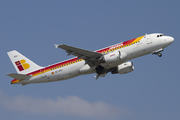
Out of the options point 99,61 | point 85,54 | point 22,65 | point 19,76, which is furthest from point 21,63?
point 99,61

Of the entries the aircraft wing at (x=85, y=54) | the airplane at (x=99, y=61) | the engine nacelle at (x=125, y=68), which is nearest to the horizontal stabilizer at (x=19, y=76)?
the airplane at (x=99, y=61)

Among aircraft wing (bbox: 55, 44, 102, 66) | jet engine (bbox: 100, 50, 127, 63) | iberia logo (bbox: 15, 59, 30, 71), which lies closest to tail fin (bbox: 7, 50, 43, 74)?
iberia logo (bbox: 15, 59, 30, 71)

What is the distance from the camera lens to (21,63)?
173 ft

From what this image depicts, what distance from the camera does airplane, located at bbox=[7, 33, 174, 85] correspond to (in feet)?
149

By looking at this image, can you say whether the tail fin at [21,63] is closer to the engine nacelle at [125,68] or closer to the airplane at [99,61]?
the airplane at [99,61]

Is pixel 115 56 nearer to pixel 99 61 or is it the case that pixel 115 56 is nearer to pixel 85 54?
pixel 99 61

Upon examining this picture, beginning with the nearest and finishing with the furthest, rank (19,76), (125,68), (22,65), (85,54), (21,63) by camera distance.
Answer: (85,54), (19,76), (125,68), (22,65), (21,63)

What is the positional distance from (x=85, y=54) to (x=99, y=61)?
102 inches

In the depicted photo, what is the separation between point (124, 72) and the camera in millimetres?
50938

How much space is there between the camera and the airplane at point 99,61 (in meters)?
45.3

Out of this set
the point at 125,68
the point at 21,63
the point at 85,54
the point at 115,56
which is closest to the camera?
the point at 115,56

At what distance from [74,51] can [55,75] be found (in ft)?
22.0

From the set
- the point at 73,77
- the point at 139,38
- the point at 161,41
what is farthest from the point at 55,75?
the point at 161,41

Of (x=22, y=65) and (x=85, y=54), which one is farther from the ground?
(x=22, y=65)
